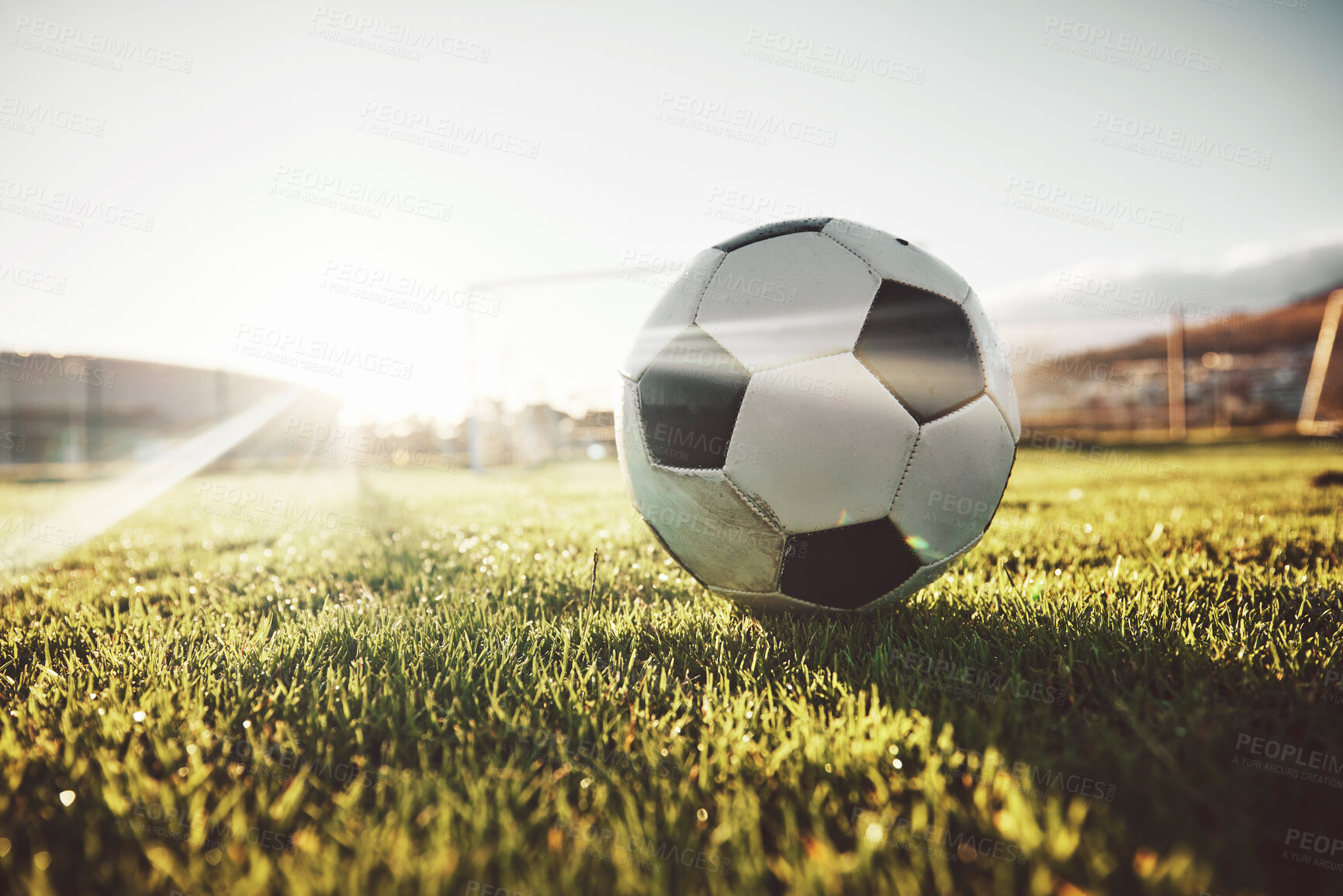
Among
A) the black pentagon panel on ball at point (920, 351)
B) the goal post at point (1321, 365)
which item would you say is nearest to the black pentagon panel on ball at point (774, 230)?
the black pentagon panel on ball at point (920, 351)

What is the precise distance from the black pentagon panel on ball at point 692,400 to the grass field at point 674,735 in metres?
0.68

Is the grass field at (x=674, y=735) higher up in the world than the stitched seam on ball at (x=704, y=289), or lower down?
lower down

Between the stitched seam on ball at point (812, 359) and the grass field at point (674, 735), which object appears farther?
the stitched seam on ball at point (812, 359)

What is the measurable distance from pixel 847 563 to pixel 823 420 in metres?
0.50

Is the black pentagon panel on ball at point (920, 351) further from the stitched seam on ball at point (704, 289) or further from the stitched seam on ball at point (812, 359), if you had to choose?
the stitched seam on ball at point (704, 289)

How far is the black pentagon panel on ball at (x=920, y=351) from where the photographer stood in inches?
77.3

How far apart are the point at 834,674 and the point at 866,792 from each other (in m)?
0.53

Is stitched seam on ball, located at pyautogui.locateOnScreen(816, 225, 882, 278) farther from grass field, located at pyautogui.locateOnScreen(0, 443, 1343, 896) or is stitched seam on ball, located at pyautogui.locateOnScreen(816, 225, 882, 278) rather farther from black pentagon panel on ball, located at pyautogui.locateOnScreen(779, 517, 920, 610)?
grass field, located at pyautogui.locateOnScreen(0, 443, 1343, 896)

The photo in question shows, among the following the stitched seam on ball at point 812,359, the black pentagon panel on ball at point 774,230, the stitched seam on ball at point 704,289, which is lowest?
the stitched seam on ball at point 812,359

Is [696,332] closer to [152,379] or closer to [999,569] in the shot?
[999,569]

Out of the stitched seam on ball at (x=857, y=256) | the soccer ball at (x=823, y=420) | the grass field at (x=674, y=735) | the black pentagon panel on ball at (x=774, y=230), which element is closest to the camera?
the grass field at (x=674, y=735)

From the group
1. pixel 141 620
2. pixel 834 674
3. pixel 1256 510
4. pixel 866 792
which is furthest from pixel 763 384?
pixel 1256 510

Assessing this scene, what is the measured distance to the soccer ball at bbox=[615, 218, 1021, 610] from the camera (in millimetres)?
1941

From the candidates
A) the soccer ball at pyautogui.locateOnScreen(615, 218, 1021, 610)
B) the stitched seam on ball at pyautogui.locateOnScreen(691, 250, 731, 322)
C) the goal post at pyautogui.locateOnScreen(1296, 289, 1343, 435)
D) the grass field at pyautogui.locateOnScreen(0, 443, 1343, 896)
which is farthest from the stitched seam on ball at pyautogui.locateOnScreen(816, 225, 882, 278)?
the goal post at pyautogui.locateOnScreen(1296, 289, 1343, 435)
